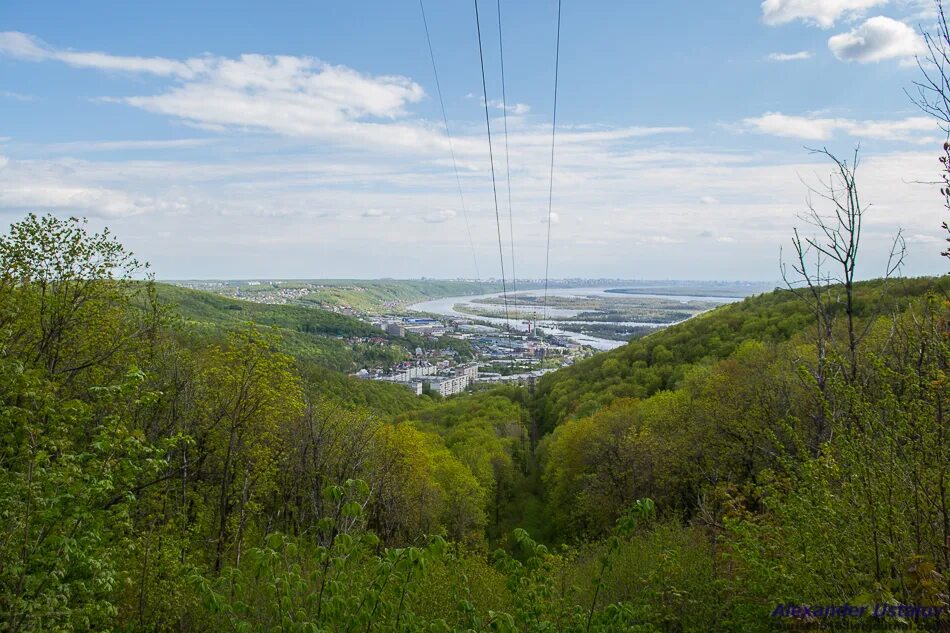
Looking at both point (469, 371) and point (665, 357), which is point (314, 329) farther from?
point (665, 357)

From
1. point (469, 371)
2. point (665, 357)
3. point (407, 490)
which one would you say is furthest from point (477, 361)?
point (407, 490)

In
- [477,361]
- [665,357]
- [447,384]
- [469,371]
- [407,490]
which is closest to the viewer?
[407,490]

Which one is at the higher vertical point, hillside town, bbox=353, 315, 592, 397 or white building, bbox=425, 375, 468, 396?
hillside town, bbox=353, 315, 592, 397

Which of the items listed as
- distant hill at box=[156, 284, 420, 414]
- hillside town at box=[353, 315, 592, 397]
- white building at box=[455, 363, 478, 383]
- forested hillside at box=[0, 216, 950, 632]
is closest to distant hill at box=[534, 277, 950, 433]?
forested hillside at box=[0, 216, 950, 632]

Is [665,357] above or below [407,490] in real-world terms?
above

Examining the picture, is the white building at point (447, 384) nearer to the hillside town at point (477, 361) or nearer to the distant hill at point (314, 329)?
the hillside town at point (477, 361)

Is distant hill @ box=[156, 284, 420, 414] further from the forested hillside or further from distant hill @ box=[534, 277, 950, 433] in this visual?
the forested hillside

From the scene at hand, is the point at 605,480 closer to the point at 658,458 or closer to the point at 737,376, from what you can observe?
the point at 658,458

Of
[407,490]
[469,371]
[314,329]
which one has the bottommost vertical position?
[469,371]
